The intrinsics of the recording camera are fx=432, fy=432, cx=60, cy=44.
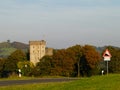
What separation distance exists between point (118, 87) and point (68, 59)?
67545 millimetres

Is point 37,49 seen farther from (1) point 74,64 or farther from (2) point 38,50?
(1) point 74,64

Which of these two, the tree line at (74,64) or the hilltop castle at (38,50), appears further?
the hilltop castle at (38,50)

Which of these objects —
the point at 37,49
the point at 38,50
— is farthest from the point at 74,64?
the point at 38,50

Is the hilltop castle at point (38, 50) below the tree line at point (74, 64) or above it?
above

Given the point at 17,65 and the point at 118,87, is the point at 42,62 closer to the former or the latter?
the point at 17,65

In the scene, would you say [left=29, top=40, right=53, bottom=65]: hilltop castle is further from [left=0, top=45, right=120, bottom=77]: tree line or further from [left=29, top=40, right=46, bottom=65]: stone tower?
[left=0, top=45, right=120, bottom=77]: tree line

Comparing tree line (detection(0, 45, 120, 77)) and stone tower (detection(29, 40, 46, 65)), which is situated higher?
stone tower (detection(29, 40, 46, 65))

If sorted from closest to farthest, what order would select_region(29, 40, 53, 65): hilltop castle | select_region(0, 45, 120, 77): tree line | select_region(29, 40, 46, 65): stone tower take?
select_region(0, 45, 120, 77): tree line
select_region(29, 40, 53, 65): hilltop castle
select_region(29, 40, 46, 65): stone tower

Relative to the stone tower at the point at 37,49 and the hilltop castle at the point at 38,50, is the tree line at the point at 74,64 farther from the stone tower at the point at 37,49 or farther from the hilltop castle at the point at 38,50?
the stone tower at the point at 37,49

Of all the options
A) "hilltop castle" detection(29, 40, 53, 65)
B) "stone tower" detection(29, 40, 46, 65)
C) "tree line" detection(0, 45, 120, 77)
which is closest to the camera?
"tree line" detection(0, 45, 120, 77)

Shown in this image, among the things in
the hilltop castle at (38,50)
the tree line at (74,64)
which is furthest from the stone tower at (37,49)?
the tree line at (74,64)

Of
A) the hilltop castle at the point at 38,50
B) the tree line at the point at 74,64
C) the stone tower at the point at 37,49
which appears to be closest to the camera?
the tree line at the point at 74,64

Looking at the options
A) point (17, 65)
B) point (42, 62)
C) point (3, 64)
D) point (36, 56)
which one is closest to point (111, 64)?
point (42, 62)

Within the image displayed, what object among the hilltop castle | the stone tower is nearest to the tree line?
the hilltop castle
